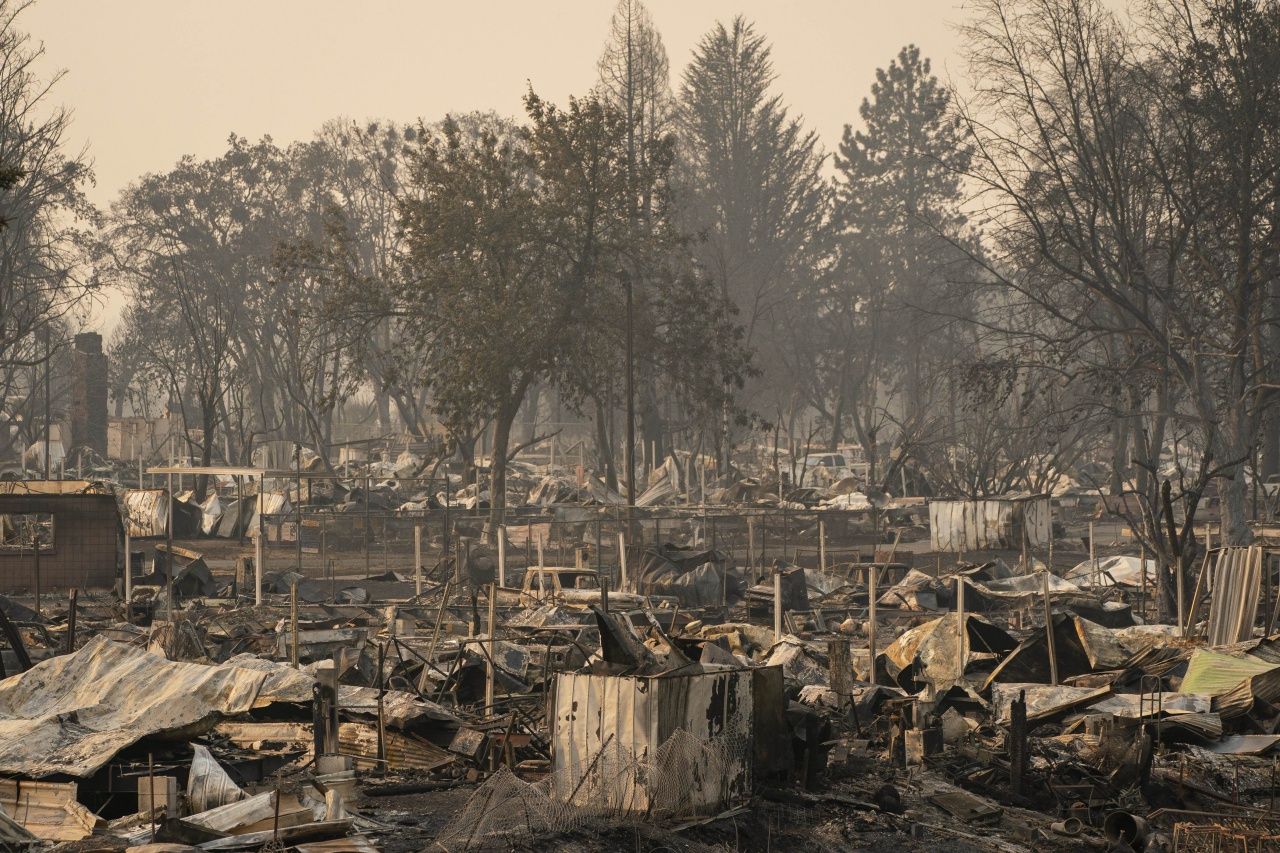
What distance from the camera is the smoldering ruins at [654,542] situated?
12.6 metres

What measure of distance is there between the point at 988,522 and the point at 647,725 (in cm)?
2014

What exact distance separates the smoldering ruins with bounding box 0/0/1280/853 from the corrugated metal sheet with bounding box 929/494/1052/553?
0.07 metres

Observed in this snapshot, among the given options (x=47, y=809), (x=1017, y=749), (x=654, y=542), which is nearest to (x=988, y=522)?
(x=654, y=542)

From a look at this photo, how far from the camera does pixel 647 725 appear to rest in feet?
39.3

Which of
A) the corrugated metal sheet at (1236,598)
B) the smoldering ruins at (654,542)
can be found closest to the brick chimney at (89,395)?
the smoldering ruins at (654,542)

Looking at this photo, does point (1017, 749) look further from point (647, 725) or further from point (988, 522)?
point (988, 522)

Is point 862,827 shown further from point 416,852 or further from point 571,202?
point 571,202

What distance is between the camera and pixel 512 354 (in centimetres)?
4016

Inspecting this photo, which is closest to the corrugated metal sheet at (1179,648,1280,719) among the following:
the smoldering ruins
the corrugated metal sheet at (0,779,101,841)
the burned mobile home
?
the smoldering ruins

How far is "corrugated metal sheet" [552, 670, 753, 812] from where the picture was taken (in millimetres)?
11969

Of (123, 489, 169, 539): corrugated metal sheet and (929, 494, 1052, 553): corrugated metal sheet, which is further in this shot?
(123, 489, 169, 539): corrugated metal sheet

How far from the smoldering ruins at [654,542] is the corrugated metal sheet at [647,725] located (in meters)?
0.04

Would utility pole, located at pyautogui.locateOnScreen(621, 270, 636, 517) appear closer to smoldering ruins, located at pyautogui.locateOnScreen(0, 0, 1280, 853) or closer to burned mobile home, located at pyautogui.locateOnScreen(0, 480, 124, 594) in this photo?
smoldering ruins, located at pyautogui.locateOnScreen(0, 0, 1280, 853)

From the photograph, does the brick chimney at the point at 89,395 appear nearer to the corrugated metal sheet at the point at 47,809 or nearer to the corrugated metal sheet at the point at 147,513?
the corrugated metal sheet at the point at 147,513
